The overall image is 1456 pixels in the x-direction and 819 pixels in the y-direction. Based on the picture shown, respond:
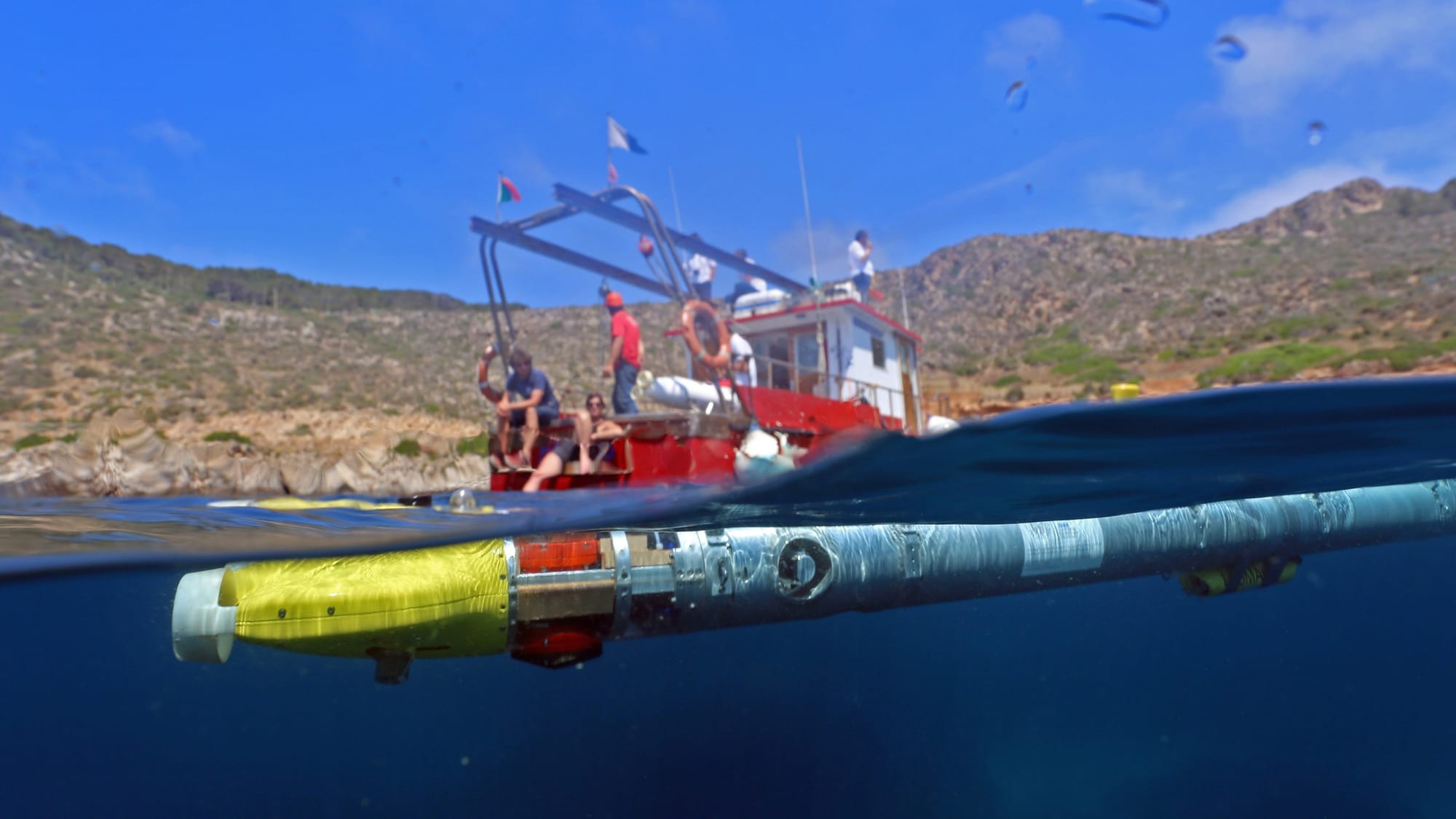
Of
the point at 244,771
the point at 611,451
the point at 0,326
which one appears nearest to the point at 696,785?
the point at 611,451

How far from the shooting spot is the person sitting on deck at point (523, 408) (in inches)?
339

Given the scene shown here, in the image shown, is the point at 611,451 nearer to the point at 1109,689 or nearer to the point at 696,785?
the point at 696,785

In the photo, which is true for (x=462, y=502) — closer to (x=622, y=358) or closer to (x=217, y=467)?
(x=622, y=358)

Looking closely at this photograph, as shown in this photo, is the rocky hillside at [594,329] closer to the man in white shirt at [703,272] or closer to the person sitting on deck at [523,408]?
the man in white shirt at [703,272]

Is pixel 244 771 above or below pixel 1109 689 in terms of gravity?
above

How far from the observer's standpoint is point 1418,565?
29.0 metres

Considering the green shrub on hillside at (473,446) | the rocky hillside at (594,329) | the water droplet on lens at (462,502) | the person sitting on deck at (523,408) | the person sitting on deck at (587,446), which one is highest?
the rocky hillside at (594,329)

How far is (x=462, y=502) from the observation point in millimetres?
7910

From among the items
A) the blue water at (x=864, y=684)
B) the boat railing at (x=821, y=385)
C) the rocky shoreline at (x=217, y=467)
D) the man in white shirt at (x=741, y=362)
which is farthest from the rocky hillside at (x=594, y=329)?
the blue water at (x=864, y=684)

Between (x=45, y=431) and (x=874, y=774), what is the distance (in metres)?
29.9

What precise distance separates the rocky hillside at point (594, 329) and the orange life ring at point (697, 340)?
10.9 ft

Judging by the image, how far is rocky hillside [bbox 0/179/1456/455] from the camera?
2888cm

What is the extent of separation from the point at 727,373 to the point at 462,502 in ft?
10.7

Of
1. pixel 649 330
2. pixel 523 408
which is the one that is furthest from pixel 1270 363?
pixel 649 330
